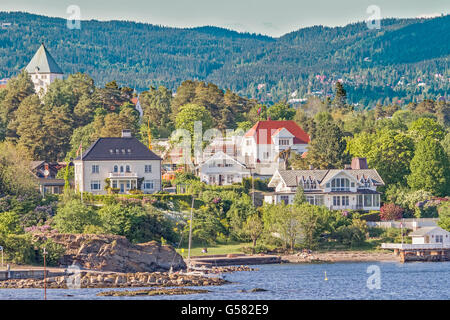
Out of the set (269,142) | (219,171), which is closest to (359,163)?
(219,171)

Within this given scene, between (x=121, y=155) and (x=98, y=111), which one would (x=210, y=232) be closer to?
(x=121, y=155)

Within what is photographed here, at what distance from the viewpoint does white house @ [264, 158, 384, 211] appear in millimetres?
93625

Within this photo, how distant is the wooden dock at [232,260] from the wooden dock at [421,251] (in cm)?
1016

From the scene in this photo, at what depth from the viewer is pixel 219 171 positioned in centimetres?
10581

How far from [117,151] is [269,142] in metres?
28.4

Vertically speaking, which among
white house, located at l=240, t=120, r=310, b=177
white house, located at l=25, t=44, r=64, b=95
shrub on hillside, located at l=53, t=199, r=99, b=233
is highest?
white house, located at l=25, t=44, r=64, b=95

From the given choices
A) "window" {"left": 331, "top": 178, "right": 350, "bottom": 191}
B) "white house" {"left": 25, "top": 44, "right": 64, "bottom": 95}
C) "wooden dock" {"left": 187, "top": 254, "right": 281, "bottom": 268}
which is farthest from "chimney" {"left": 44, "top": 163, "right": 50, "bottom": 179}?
"white house" {"left": 25, "top": 44, "right": 64, "bottom": 95}

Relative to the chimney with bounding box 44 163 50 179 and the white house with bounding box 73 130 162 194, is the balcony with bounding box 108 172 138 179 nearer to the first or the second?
the white house with bounding box 73 130 162 194

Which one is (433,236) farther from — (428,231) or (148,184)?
(148,184)

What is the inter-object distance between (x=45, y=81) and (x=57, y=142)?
36028 mm

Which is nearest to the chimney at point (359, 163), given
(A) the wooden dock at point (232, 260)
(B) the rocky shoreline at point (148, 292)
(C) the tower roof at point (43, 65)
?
(A) the wooden dock at point (232, 260)

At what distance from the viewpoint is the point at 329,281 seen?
67375 mm

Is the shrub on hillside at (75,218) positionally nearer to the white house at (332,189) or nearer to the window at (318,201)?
the white house at (332,189)

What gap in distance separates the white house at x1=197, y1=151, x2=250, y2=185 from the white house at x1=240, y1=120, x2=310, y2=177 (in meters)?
10.4
